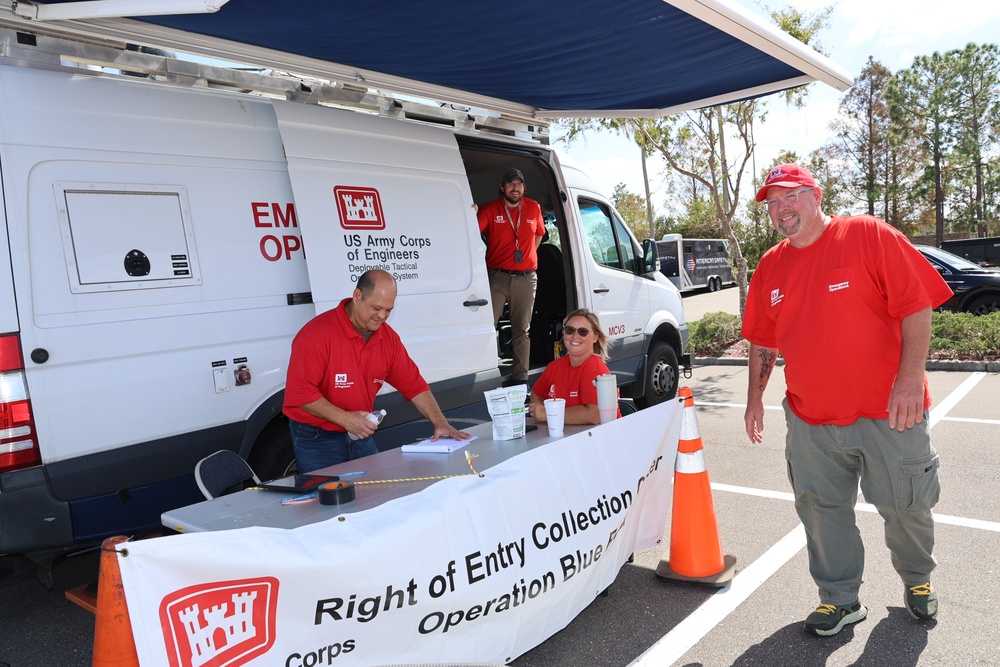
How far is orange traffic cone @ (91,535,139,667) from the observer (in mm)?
1900

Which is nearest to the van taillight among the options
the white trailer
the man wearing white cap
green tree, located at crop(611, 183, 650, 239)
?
the man wearing white cap

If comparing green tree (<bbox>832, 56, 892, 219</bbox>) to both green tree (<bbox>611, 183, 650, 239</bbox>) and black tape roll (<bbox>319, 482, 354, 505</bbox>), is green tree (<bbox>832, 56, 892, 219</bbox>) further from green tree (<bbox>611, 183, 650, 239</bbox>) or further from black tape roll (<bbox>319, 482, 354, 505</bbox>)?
black tape roll (<bbox>319, 482, 354, 505</bbox>)

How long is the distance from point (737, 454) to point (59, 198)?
5034mm

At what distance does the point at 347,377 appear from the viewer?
3826 millimetres

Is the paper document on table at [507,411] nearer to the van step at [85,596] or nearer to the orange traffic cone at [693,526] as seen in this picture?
the orange traffic cone at [693,526]

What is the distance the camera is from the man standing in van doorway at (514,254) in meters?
6.03

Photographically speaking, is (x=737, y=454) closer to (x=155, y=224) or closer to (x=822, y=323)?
(x=822, y=323)

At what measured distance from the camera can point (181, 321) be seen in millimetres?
3633

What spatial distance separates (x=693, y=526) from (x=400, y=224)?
2510 millimetres

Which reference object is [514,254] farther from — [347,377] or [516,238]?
[347,377]

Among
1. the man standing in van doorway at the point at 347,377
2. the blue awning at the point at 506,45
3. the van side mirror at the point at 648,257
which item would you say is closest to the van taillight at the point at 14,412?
the man standing in van doorway at the point at 347,377

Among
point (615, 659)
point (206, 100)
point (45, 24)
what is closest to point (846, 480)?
point (615, 659)

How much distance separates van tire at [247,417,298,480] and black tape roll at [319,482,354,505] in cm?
151

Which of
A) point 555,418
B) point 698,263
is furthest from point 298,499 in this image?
point 698,263
